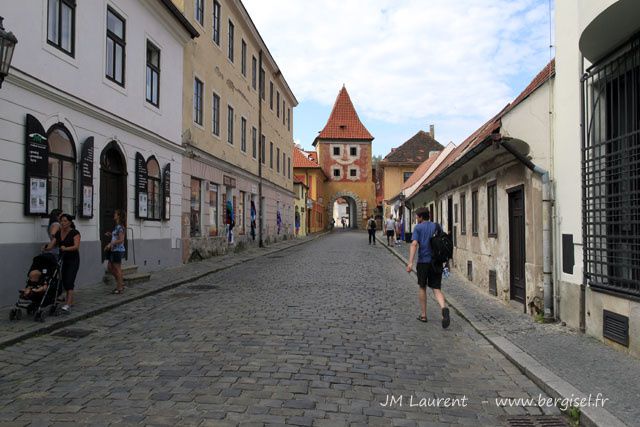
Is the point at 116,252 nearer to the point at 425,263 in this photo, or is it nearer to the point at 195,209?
the point at 425,263

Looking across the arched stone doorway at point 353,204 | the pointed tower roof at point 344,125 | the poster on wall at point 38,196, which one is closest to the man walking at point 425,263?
the poster on wall at point 38,196

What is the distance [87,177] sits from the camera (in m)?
10.9

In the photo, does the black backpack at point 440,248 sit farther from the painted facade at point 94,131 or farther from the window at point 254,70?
the window at point 254,70

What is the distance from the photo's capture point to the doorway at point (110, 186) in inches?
470

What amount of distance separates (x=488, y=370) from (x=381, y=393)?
1.53m

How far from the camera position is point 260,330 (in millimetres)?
7359

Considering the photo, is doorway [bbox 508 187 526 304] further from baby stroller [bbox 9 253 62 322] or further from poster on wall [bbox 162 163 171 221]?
poster on wall [bbox 162 163 171 221]

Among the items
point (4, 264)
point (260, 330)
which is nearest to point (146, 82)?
point (4, 264)

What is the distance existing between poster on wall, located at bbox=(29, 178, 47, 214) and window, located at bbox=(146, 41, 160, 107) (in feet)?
18.8

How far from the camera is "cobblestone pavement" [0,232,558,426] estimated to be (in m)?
4.26

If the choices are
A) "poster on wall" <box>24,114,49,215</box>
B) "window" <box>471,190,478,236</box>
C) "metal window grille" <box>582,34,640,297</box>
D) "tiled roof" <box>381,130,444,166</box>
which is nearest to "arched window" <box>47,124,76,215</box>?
"poster on wall" <box>24,114,49,215</box>

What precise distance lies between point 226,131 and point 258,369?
17.4 m

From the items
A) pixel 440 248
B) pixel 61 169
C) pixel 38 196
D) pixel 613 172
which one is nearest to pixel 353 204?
pixel 61 169

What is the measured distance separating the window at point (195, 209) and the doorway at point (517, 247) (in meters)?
11.0
